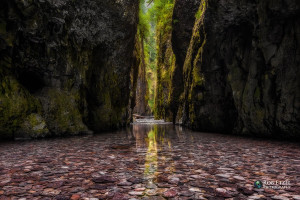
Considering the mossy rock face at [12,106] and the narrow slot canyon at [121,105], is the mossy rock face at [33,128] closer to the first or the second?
the narrow slot canyon at [121,105]

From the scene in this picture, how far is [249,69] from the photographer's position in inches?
434

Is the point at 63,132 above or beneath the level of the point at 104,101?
beneath

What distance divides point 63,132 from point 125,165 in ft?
28.6

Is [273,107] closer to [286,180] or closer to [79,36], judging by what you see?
[286,180]

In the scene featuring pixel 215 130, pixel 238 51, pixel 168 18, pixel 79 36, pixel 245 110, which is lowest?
pixel 215 130

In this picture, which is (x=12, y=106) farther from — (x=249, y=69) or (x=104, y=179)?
(x=249, y=69)

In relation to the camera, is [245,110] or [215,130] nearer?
[245,110]

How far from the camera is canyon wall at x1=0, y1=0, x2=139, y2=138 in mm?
9836

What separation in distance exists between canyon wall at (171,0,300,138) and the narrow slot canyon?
0.17ft

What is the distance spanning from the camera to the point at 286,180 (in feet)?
11.5

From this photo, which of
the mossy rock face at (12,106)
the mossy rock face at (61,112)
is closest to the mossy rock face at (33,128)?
the mossy rock face at (12,106)

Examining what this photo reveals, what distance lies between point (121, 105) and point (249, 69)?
1278cm

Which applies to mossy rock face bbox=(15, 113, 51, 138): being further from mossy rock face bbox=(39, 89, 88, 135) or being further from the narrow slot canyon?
mossy rock face bbox=(39, 89, 88, 135)

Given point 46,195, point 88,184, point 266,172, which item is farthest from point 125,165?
point 266,172
